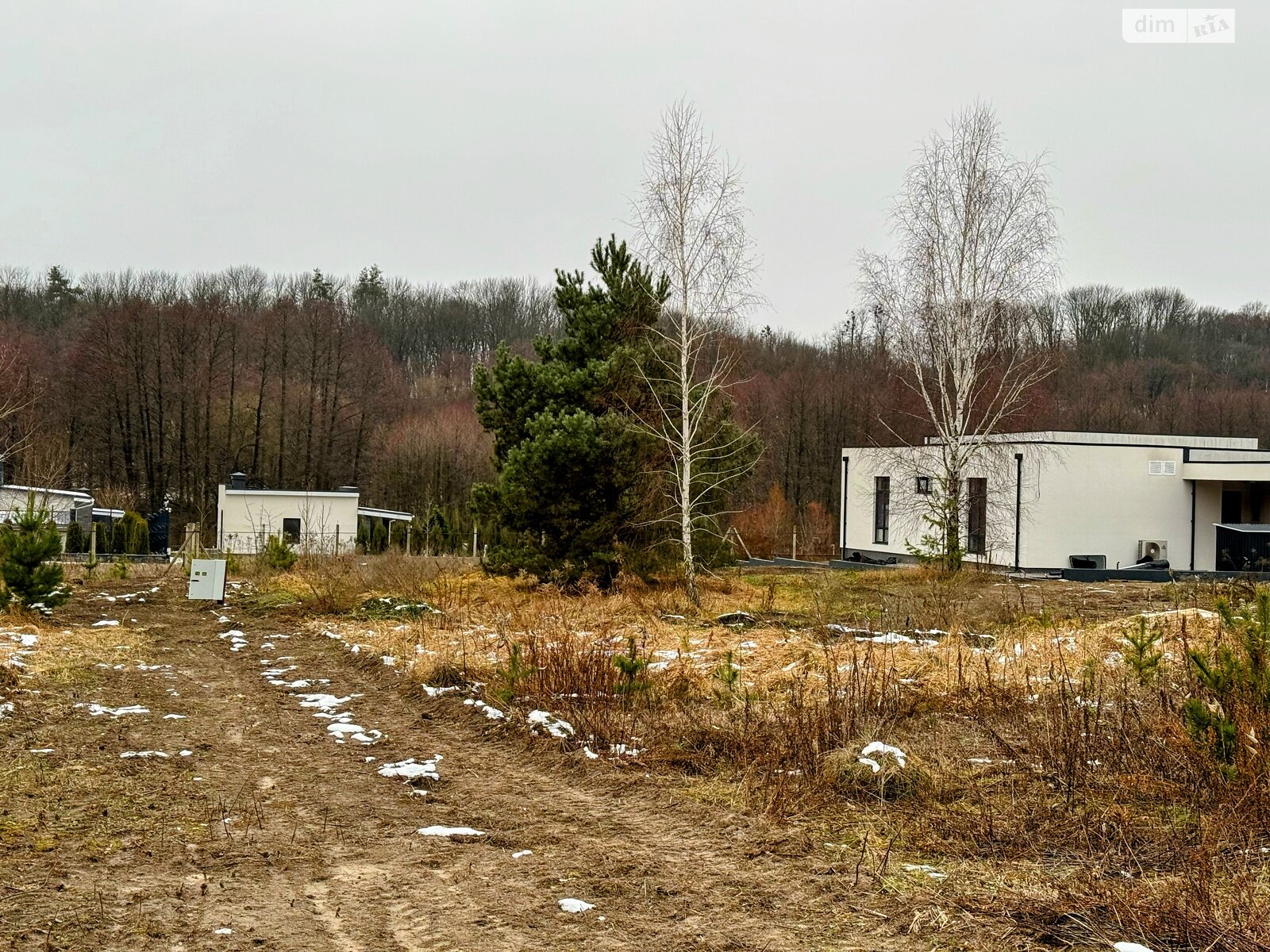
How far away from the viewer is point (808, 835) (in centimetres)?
514

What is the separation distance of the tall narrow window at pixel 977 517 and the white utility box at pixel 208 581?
16.6 meters

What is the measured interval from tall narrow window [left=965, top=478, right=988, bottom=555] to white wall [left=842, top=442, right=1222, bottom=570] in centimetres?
31

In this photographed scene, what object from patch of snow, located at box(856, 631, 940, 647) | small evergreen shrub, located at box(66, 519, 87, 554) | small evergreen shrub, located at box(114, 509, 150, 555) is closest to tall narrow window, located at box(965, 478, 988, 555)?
patch of snow, located at box(856, 631, 940, 647)

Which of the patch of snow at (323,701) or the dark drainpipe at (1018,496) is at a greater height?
the dark drainpipe at (1018,496)

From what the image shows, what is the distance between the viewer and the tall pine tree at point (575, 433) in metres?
16.6

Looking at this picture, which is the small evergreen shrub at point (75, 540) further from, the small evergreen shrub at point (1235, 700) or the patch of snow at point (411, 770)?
the small evergreen shrub at point (1235, 700)

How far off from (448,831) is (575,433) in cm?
1127

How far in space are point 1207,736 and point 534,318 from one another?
2324 inches

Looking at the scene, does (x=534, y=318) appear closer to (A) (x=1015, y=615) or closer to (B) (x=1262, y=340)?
(B) (x=1262, y=340)

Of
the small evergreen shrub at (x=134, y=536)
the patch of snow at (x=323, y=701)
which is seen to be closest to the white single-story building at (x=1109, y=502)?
the patch of snow at (x=323, y=701)

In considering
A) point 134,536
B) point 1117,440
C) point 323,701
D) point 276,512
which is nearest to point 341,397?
point 276,512

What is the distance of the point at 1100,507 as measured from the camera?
89.6 ft

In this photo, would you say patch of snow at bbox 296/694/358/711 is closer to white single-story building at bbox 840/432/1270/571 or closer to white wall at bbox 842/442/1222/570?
white single-story building at bbox 840/432/1270/571

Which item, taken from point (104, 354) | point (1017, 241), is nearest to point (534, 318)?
point (104, 354)
